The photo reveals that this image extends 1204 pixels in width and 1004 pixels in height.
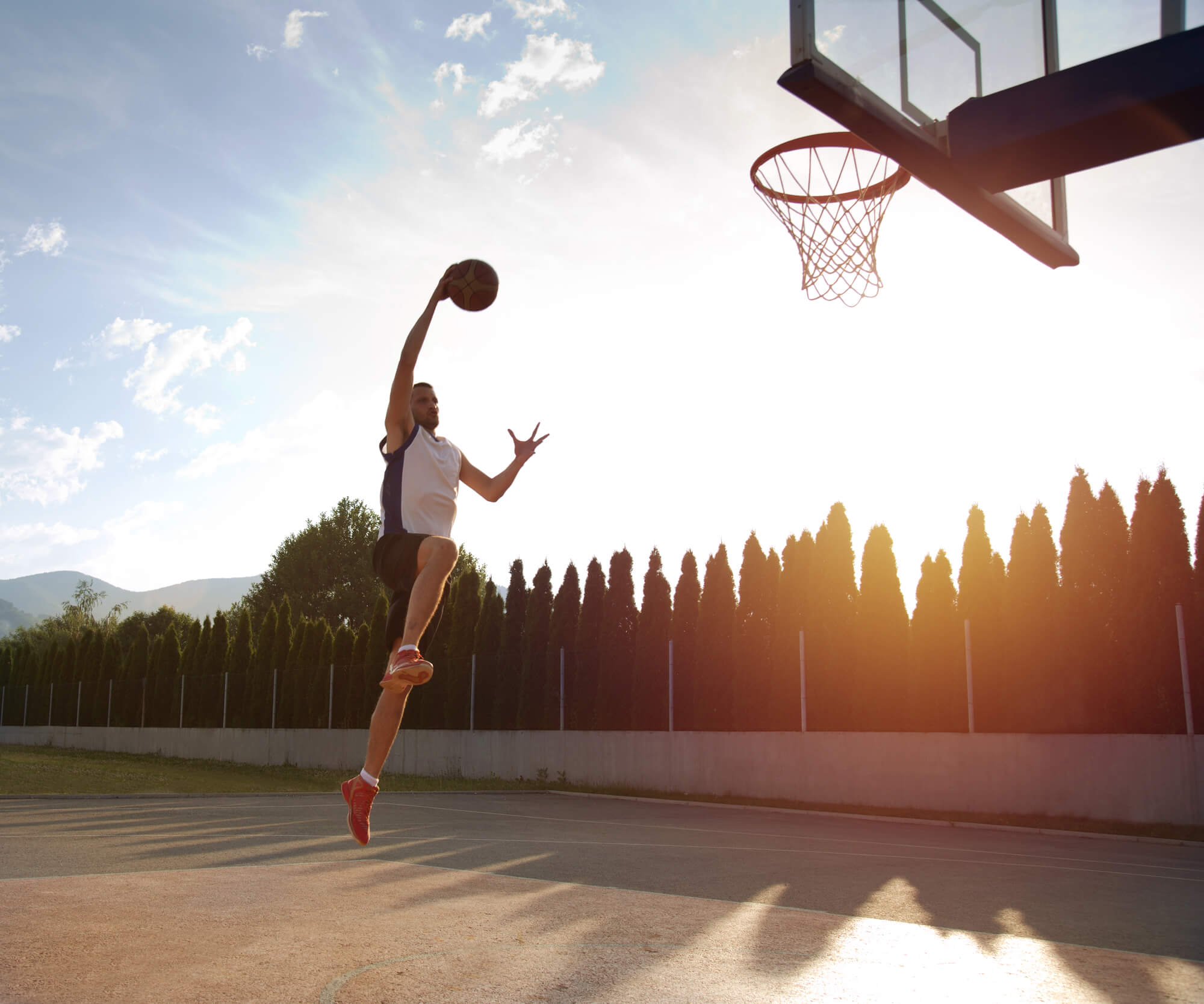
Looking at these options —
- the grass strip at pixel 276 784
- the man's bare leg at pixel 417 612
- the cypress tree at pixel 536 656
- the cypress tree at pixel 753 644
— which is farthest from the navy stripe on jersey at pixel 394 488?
the cypress tree at pixel 536 656

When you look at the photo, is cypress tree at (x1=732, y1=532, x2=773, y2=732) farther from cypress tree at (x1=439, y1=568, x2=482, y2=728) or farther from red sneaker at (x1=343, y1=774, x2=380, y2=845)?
red sneaker at (x1=343, y1=774, x2=380, y2=845)

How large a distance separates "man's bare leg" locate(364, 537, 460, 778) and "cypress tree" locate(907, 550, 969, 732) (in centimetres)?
1587

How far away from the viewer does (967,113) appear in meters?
7.49

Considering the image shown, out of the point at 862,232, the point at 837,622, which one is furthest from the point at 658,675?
the point at 862,232

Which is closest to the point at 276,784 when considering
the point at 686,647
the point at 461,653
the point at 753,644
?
the point at 461,653

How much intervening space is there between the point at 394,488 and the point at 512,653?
2385cm

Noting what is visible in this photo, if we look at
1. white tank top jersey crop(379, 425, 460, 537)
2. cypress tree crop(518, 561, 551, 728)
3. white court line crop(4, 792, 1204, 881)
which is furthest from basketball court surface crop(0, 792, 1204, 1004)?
cypress tree crop(518, 561, 551, 728)

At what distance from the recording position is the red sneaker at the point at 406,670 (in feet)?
16.0

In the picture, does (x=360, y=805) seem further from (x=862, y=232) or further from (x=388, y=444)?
(x=862, y=232)

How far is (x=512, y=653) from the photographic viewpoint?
28875mm

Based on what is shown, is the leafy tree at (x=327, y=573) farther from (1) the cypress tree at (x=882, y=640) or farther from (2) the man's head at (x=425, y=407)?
(2) the man's head at (x=425, y=407)

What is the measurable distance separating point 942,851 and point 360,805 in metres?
9.83

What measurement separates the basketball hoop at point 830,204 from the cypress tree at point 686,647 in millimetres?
13933

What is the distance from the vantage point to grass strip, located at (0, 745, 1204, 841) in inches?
647
